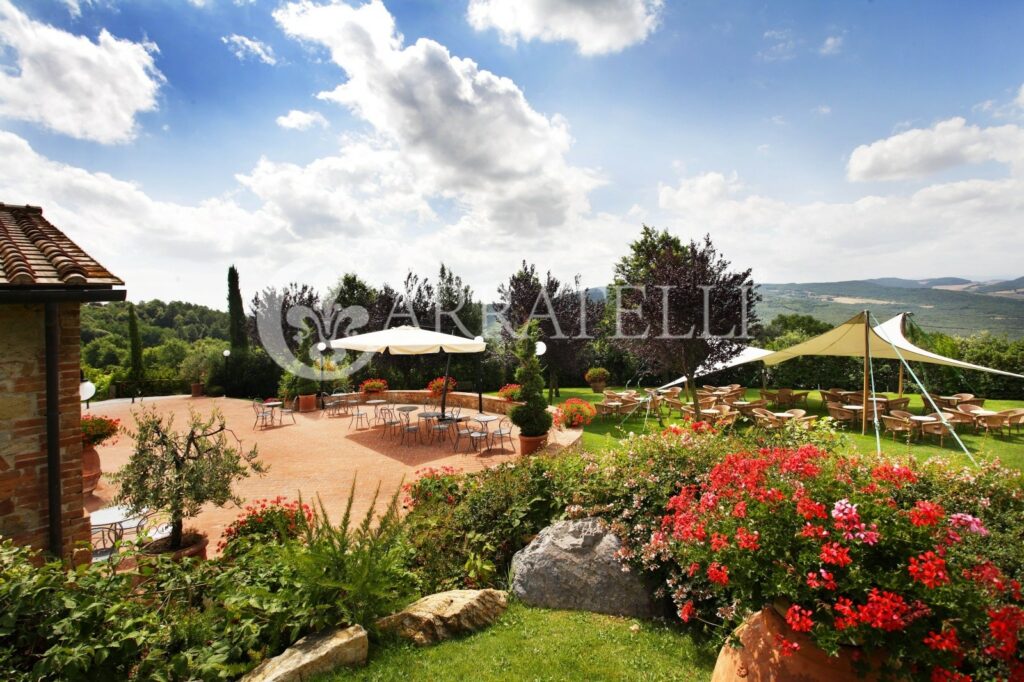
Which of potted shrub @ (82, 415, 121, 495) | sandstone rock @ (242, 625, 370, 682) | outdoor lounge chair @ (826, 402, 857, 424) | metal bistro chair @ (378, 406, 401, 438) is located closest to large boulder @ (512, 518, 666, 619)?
sandstone rock @ (242, 625, 370, 682)

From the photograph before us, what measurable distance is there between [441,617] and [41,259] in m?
4.92

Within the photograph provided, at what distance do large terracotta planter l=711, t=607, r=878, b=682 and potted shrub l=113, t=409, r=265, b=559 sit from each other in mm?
4420

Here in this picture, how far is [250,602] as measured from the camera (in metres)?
3.17

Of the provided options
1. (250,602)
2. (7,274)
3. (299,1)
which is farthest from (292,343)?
(250,602)

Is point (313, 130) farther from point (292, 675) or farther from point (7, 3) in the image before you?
point (292, 675)

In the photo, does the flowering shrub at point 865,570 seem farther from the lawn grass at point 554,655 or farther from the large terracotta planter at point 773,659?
the lawn grass at point 554,655

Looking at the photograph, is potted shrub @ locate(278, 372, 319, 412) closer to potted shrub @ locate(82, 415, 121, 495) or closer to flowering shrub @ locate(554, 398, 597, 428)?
potted shrub @ locate(82, 415, 121, 495)

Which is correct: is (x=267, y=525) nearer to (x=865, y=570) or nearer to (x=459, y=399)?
(x=865, y=570)

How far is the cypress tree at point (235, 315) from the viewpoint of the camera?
24.5 metres

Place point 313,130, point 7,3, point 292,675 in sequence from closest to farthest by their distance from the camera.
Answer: point 292,675
point 7,3
point 313,130

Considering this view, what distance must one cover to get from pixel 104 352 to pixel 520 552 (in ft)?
129

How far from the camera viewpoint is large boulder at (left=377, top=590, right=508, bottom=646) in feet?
11.1

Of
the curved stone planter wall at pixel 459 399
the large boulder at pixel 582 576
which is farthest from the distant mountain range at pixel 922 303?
the large boulder at pixel 582 576

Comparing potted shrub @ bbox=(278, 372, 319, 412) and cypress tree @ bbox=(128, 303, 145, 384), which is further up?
cypress tree @ bbox=(128, 303, 145, 384)
